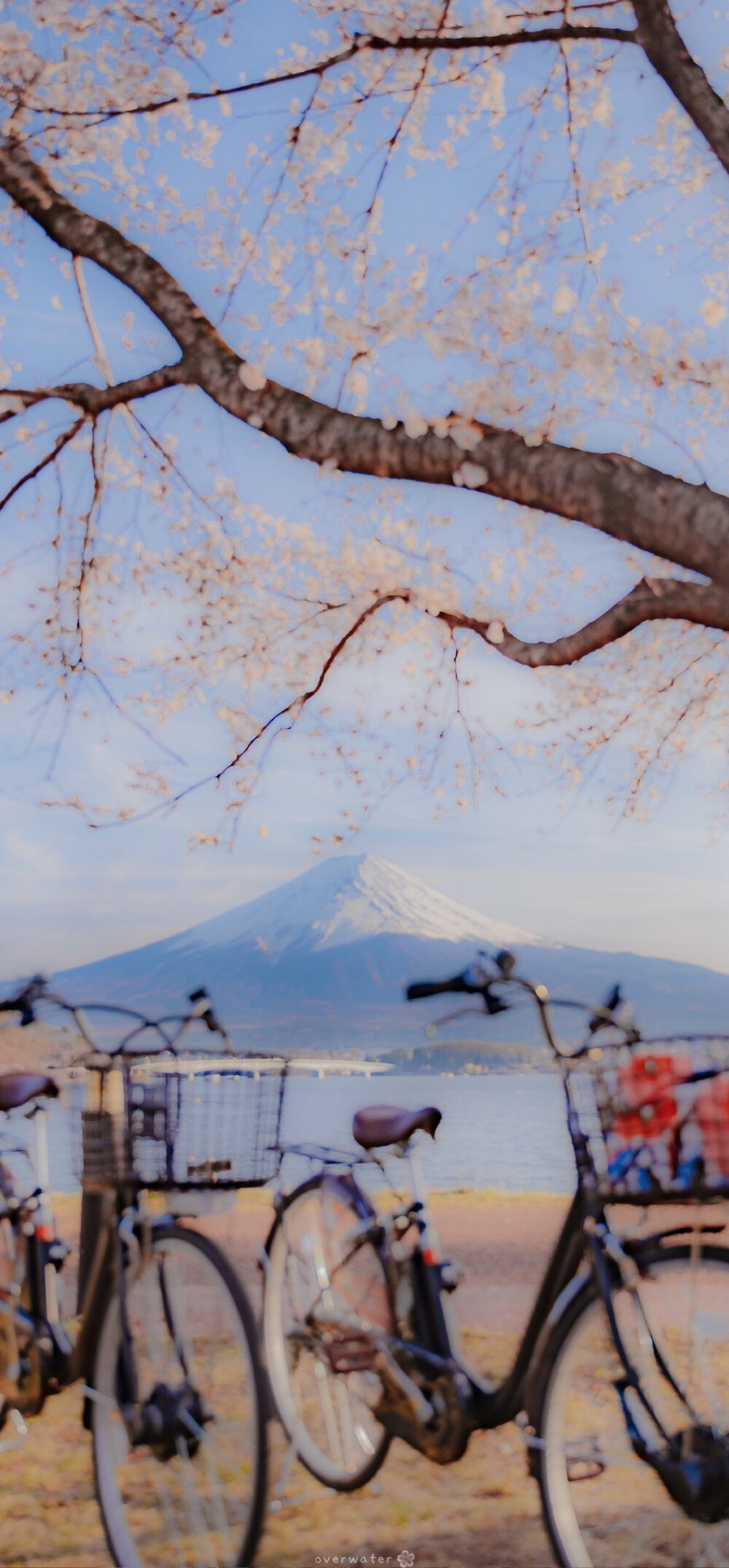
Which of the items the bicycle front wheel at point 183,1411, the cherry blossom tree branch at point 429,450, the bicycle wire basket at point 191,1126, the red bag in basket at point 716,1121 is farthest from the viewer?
the cherry blossom tree branch at point 429,450

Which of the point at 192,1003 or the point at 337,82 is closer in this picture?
the point at 192,1003

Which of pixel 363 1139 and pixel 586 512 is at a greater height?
pixel 586 512

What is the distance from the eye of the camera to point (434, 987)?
2301 millimetres

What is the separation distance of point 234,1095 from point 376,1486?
123 centimetres

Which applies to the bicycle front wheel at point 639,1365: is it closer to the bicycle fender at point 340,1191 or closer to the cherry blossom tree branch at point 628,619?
the bicycle fender at point 340,1191

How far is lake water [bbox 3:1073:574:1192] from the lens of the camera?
246 cm

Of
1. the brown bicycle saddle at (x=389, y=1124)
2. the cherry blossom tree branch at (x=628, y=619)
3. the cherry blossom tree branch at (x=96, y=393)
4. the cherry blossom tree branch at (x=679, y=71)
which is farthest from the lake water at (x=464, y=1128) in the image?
the cherry blossom tree branch at (x=679, y=71)

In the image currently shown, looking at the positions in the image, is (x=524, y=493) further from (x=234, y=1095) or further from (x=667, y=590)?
(x=234, y=1095)

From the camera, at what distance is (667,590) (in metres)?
3.28

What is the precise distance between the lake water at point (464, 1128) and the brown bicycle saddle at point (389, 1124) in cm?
2

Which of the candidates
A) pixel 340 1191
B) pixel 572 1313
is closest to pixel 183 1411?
pixel 340 1191

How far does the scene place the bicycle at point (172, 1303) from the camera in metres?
2.29

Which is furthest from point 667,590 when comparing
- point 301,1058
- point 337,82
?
point 337,82

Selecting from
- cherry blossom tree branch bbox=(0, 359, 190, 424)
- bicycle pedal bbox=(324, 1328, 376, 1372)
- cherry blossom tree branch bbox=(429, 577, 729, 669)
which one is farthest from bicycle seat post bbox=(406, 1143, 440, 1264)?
cherry blossom tree branch bbox=(0, 359, 190, 424)
